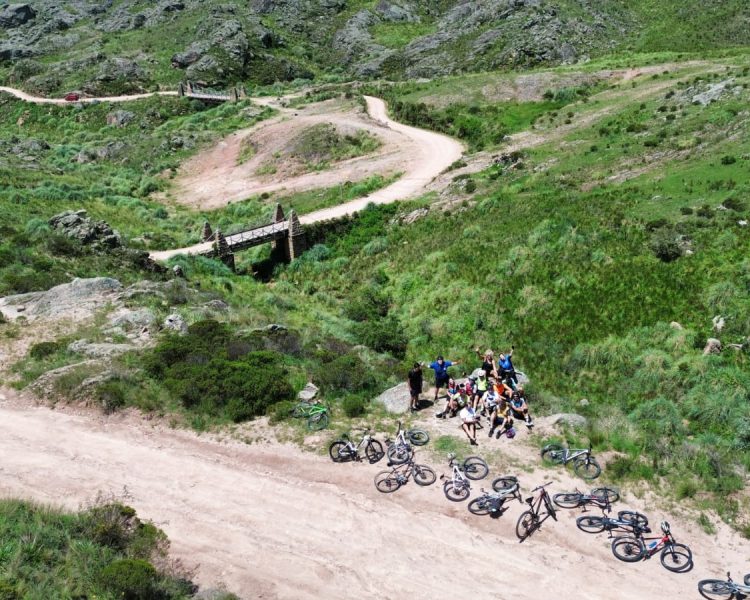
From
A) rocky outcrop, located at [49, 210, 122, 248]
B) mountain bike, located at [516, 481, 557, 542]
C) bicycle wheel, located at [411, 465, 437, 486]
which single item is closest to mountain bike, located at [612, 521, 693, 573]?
mountain bike, located at [516, 481, 557, 542]

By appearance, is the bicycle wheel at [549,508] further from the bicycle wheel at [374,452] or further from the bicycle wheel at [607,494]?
the bicycle wheel at [374,452]

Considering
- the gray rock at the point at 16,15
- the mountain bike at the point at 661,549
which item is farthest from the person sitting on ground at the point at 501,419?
the gray rock at the point at 16,15

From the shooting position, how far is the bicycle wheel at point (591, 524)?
1339 centimetres

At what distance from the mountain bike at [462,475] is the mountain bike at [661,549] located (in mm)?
3488

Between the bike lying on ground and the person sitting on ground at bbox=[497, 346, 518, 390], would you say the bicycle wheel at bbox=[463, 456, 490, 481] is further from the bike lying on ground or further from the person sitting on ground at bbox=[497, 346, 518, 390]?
the person sitting on ground at bbox=[497, 346, 518, 390]

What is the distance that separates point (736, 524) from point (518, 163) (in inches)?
1467

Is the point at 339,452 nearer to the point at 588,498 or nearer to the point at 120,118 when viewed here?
the point at 588,498

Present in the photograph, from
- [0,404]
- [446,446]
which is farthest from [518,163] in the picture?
[0,404]

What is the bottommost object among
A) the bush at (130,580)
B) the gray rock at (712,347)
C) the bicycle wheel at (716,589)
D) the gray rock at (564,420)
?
the gray rock at (712,347)

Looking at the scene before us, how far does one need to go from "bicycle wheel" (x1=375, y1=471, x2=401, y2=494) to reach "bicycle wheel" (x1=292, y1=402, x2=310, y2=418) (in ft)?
12.2

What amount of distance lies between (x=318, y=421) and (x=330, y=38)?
12540cm

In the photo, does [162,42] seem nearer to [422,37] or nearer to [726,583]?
[422,37]

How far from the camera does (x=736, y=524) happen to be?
13.4 metres

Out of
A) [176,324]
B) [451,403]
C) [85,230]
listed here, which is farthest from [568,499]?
[85,230]
